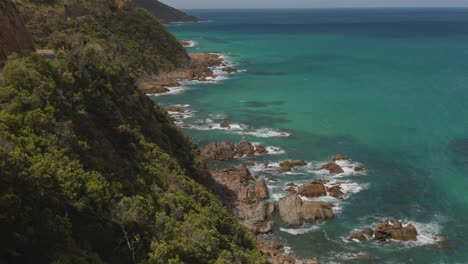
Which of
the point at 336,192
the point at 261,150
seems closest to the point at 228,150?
the point at 261,150

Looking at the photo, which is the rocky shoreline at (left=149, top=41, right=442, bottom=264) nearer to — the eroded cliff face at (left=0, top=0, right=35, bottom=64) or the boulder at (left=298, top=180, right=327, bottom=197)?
the boulder at (left=298, top=180, right=327, bottom=197)

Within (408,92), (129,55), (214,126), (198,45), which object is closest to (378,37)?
(198,45)

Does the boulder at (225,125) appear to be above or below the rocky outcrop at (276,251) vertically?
above

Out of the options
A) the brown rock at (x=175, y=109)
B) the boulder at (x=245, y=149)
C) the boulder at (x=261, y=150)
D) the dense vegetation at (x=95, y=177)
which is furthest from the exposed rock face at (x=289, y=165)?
the brown rock at (x=175, y=109)

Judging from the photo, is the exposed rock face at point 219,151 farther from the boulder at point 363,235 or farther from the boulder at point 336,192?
the boulder at point 363,235

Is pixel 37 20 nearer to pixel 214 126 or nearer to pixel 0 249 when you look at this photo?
pixel 214 126
